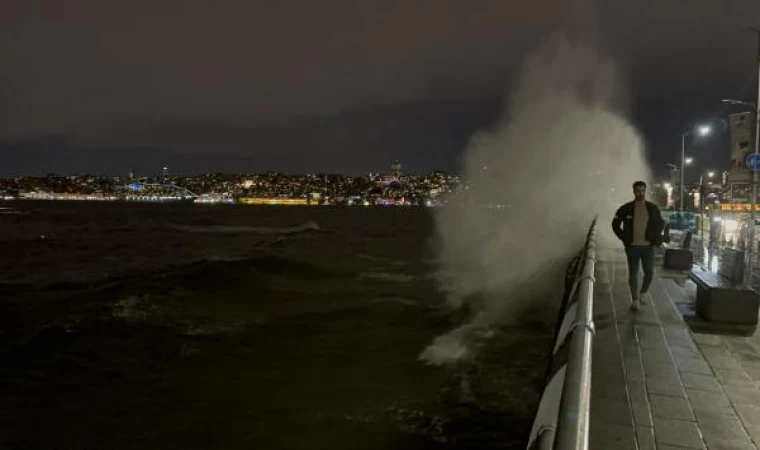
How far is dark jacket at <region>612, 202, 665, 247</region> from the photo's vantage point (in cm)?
871

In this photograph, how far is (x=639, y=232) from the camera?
346 inches

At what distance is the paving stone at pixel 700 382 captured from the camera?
5.63 m

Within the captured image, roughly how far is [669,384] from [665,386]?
0.30ft

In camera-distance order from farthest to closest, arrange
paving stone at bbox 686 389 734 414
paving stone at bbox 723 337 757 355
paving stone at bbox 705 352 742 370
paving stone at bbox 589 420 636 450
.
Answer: paving stone at bbox 723 337 757 355 < paving stone at bbox 705 352 742 370 < paving stone at bbox 686 389 734 414 < paving stone at bbox 589 420 636 450

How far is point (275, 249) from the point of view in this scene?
4619 cm

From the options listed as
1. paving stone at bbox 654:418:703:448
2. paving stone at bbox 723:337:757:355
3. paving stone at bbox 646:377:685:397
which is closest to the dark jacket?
paving stone at bbox 723:337:757:355

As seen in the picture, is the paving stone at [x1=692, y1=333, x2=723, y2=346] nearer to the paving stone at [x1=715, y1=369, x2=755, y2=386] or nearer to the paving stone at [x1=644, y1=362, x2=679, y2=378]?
the paving stone at [x1=715, y1=369, x2=755, y2=386]

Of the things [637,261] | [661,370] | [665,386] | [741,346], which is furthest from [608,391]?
[637,261]

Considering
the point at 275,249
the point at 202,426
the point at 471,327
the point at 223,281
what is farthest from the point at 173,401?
the point at 275,249

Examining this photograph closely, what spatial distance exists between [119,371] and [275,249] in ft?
110

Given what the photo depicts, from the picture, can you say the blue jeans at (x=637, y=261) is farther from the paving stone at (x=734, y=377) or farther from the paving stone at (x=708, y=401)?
the paving stone at (x=708, y=401)

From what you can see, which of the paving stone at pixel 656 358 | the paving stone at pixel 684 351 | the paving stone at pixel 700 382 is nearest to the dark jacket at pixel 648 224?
the paving stone at pixel 684 351

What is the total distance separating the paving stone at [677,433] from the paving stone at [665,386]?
2.21 ft

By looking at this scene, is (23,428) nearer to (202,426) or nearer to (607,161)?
(202,426)
